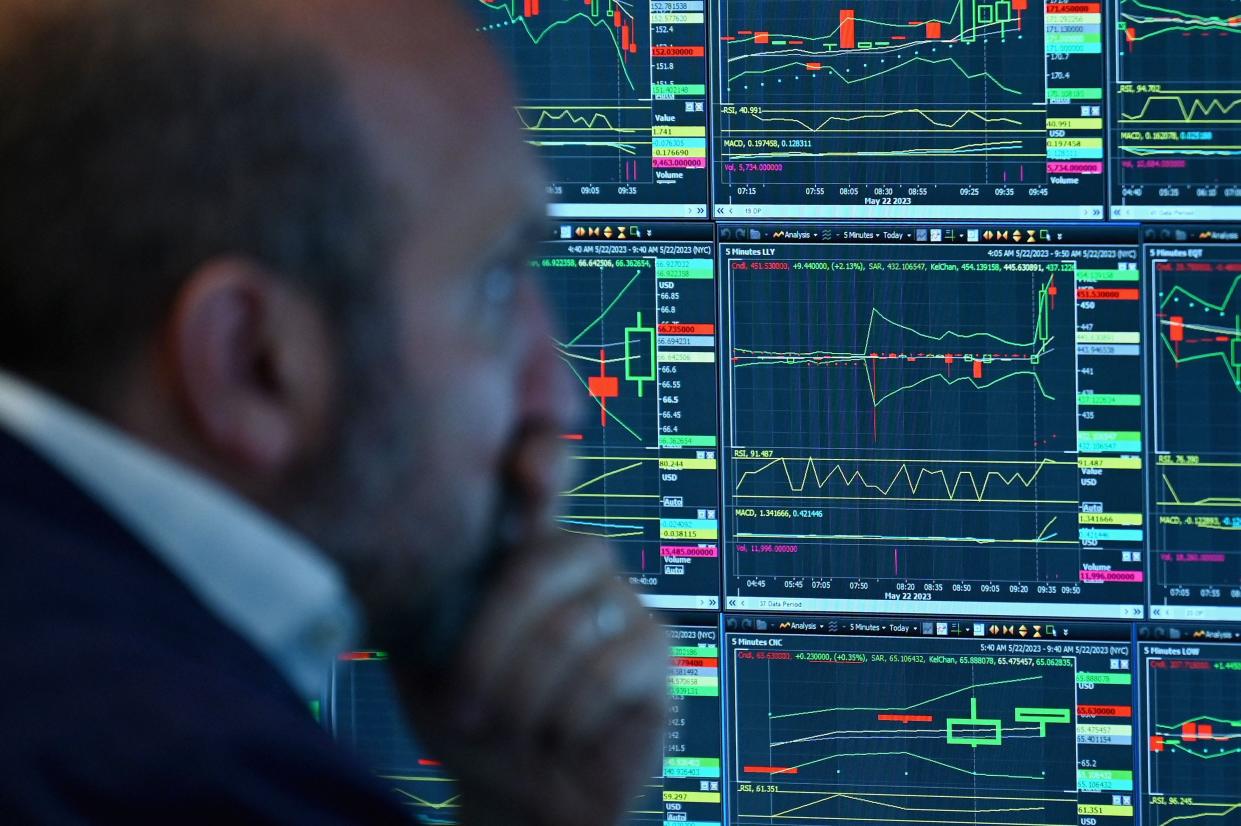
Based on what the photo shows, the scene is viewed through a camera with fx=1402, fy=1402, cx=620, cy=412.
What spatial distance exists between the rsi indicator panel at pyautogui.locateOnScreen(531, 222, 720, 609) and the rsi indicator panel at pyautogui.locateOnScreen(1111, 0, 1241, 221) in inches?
19.6

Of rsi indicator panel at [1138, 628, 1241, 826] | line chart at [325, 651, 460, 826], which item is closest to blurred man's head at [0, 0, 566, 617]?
line chart at [325, 651, 460, 826]

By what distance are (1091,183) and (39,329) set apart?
1272mm

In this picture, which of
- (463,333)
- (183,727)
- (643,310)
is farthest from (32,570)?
(643,310)

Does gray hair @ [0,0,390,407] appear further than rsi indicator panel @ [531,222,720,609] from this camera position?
No

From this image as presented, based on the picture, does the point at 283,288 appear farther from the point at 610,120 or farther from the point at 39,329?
the point at 610,120


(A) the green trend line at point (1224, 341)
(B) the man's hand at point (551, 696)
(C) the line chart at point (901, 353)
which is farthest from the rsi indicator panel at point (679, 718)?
(B) the man's hand at point (551, 696)

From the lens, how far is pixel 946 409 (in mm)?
1622

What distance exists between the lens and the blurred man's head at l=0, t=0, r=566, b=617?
635 mm

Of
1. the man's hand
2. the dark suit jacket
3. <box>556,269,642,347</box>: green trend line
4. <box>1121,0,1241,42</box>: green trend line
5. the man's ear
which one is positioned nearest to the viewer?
the dark suit jacket

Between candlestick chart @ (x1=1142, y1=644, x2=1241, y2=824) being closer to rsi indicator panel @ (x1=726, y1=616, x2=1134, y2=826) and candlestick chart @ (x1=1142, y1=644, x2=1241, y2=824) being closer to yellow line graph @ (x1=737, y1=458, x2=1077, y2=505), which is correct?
rsi indicator panel @ (x1=726, y1=616, x2=1134, y2=826)

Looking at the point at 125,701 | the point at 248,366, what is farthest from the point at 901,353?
the point at 125,701

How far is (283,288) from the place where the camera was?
644 millimetres

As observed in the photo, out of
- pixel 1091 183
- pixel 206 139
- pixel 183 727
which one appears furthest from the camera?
pixel 1091 183

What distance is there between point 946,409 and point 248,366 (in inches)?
44.3
